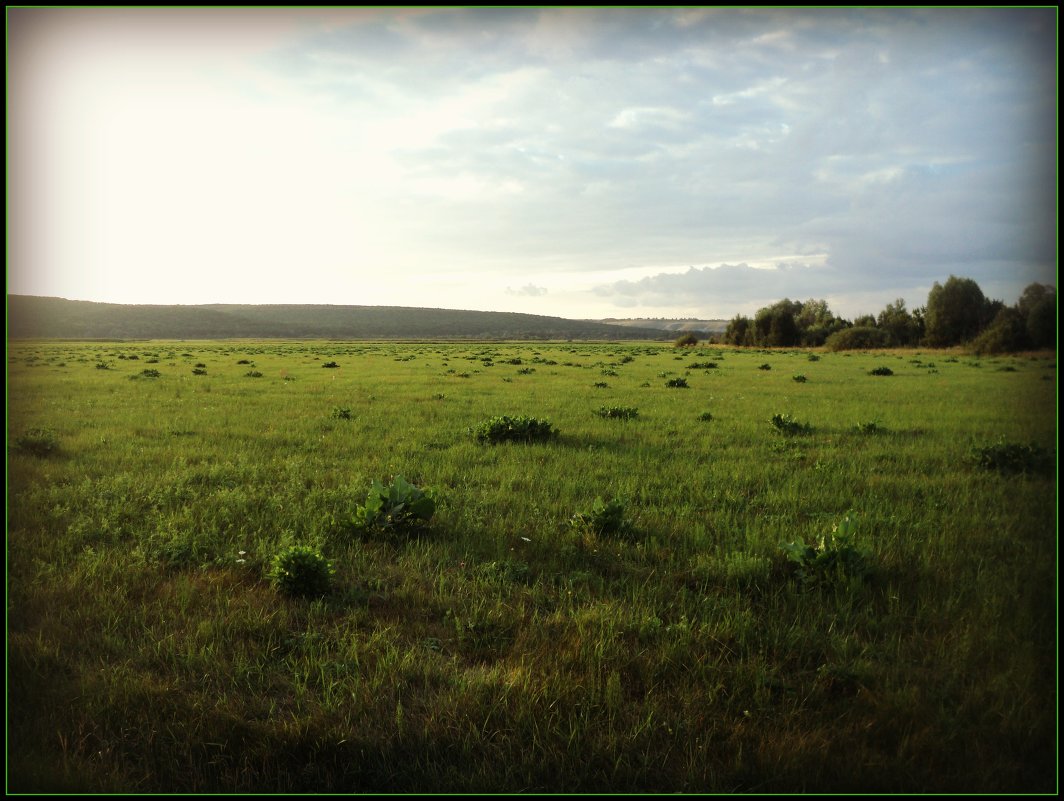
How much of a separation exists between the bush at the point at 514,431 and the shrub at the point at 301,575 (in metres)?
7.29

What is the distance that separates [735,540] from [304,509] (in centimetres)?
552

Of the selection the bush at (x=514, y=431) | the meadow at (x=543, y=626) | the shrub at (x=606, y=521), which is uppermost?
the bush at (x=514, y=431)

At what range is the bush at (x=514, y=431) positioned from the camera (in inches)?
501

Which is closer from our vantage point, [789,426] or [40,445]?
[40,445]

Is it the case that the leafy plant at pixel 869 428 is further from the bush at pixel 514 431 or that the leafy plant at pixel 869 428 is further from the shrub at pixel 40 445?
the shrub at pixel 40 445

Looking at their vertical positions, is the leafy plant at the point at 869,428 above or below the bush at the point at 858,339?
below

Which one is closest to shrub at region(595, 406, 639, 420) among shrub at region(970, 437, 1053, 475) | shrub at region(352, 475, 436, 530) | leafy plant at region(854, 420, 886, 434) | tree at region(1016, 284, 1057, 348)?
leafy plant at region(854, 420, 886, 434)

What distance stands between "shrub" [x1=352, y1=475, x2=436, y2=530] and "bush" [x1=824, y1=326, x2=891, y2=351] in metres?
64.1

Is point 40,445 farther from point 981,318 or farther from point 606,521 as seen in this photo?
point 981,318

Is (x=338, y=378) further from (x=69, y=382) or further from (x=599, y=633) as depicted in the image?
(x=599, y=633)

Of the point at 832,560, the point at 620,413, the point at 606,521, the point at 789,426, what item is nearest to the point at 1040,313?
the point at 832,560

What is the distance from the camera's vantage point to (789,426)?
14016 mm

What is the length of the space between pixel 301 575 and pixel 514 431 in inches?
306

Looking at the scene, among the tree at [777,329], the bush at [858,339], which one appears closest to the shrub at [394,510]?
the bush at [858,339]
